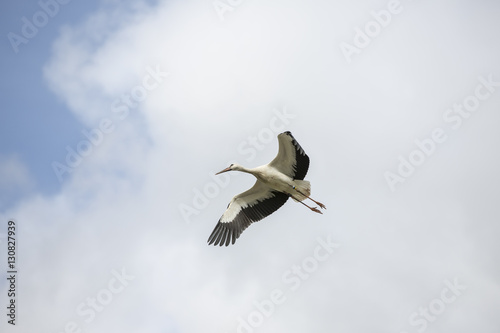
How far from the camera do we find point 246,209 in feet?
87.6

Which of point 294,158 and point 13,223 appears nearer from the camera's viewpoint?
point 294,158

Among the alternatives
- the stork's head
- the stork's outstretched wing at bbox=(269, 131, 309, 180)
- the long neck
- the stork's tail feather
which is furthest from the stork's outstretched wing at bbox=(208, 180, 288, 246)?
the stork's outstretched wing at bbox=(269, 131, 309, 180)

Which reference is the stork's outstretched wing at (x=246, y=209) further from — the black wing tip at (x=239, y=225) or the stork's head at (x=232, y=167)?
the stork's head at (x=232, y=167)

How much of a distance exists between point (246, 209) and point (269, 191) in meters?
0.81

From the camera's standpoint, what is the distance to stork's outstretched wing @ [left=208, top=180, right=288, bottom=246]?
26312mm

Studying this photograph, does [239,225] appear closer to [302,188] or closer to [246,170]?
[246,170]

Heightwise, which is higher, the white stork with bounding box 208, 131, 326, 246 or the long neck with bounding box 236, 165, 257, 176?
the long neck with bounding box 236, 165, 257, 176

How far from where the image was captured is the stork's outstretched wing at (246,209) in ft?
86.3

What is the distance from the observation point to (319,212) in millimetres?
A: 26359

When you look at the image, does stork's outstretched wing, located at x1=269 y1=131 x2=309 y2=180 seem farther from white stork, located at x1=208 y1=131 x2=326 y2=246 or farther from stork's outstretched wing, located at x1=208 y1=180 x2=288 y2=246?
stork's outstretched wing, located at x1=208 y1=180 x2=288 y2=246

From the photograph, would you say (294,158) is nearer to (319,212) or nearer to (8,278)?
(319,212)

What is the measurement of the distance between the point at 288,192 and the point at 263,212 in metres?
1.13

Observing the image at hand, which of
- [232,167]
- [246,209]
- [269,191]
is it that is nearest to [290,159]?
[269,191]

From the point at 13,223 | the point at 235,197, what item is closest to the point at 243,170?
the point at 235,197
